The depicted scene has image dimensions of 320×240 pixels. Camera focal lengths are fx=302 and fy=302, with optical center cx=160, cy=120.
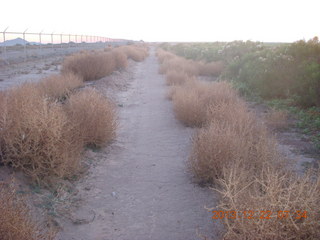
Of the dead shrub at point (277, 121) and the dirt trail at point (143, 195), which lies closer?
the dirt trail at point (143, 195)

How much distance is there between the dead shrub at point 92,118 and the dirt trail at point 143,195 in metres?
0.35

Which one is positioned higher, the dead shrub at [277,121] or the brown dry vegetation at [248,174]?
the brown dry vegetation at [248,174]

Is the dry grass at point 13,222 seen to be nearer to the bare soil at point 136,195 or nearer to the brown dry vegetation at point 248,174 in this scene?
the bare soil at point 136,195

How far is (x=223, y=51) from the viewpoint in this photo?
22.7 m

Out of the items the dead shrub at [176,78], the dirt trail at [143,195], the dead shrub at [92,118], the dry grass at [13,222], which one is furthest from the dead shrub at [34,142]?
the dead shrub at [176,78]

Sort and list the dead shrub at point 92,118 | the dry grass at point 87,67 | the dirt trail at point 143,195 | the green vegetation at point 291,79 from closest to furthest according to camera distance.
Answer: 1. the dirt trail at point 143,195
2. the dead shrub at point 92,118
3. the green vegetation at point 291,79
4. the dry grass at point 87,67

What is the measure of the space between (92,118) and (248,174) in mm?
3563

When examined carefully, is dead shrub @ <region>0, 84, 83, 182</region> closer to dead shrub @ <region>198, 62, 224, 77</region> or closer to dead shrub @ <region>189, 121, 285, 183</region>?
dead shrub @ <region>189, 121, 285, 183</region>

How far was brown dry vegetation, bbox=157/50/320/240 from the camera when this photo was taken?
8.82 ft

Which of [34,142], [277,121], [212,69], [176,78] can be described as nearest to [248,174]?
[34,142]

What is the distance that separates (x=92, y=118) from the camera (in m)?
6.30

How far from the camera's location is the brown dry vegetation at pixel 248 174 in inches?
106

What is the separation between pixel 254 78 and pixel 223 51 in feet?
31.5
